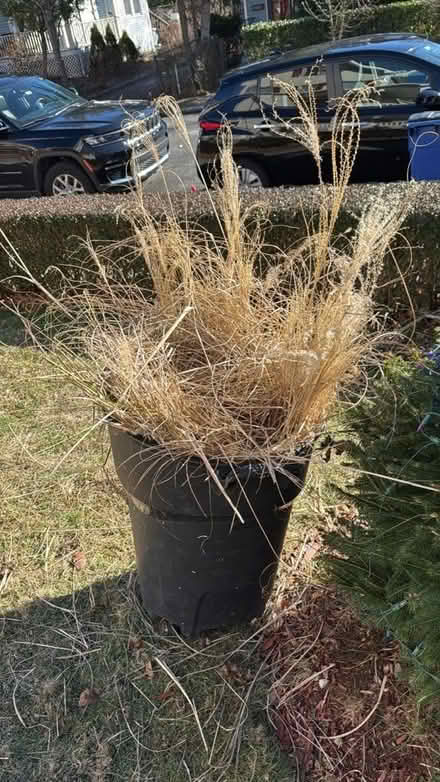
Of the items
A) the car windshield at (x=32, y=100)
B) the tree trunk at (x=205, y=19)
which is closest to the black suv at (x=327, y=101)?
the car windshield at (x=32, y=100)

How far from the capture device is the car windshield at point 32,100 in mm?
7899

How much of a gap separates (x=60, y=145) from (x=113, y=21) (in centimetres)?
2298

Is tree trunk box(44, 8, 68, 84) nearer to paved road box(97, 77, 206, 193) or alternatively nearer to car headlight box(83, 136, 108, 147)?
paved road box(97, 77, 206, 193)

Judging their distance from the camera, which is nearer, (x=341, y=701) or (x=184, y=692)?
(x=341, y=701)

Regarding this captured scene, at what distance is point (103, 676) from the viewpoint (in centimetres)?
224

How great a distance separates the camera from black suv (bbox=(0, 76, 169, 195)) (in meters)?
7.39

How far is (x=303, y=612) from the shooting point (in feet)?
7.59

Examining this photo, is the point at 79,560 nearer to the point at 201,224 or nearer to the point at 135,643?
the point at 135,643

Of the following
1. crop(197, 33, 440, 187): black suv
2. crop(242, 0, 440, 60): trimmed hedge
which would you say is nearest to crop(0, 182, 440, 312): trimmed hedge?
crop(197, 33, 440, 187): black suv

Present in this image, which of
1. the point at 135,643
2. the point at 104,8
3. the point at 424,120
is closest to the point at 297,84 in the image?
the point at 424,120

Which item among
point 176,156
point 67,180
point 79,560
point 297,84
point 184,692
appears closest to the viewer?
point 184,692

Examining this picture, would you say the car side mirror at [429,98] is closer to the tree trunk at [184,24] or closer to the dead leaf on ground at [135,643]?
the dead leaf on ground at [135,643]

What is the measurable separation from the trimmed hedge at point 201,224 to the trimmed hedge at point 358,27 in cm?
1286

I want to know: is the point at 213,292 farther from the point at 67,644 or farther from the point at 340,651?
the point at 67,644
